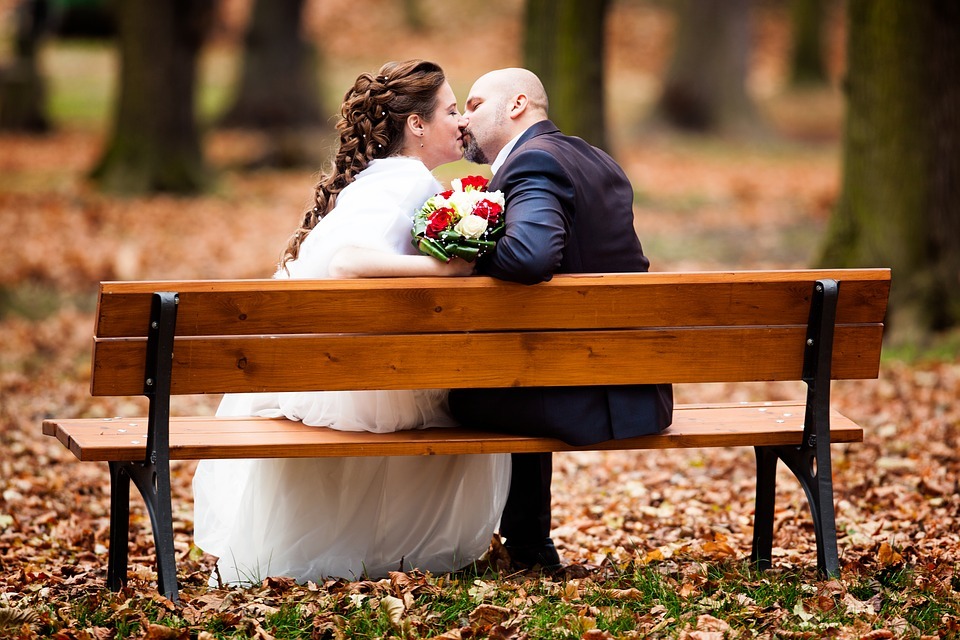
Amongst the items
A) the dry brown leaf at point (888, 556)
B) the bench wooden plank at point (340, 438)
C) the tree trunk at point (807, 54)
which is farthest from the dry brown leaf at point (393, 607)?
the tree trunk at point (807, 54)

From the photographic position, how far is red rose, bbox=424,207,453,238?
147 inches

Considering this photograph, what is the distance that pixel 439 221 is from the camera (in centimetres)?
375

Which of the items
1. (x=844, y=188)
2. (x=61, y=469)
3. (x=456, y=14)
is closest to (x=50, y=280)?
(x=61, y=469)

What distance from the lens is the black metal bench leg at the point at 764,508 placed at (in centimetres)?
431

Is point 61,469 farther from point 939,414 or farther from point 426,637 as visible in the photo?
point 939,414

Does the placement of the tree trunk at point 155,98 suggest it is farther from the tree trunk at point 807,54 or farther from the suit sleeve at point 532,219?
the tree trunk at point 807,54

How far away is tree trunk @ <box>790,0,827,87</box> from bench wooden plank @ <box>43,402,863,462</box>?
27.9 meters

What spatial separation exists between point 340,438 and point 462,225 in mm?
788

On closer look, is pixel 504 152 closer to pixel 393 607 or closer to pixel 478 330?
pixel 478 330

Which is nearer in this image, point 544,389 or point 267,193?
point 544,389

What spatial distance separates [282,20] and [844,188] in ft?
55.6

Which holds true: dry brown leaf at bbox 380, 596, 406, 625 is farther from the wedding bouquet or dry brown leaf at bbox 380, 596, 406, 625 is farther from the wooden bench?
the wedding bouquet

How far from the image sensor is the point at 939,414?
658 cm

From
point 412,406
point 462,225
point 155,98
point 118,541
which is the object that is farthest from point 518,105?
point 155,98
